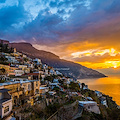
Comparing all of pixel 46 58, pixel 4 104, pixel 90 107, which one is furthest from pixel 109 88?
pixel 46 58

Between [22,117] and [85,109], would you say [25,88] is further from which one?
[85,109]

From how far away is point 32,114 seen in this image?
8.77 metres

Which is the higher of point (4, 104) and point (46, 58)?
point (46, 58)

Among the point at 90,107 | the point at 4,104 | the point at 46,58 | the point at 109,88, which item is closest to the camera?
the point at 4,104

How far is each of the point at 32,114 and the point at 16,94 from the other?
7.14 ft

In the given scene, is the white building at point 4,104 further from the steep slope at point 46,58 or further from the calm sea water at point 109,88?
the steep slope at point 46,58

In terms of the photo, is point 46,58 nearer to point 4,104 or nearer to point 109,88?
point 109,88

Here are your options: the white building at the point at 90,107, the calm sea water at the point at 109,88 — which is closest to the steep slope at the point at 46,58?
the calm sea water at the point at 109,88

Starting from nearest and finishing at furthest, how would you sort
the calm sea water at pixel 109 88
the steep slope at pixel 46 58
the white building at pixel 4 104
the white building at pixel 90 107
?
the white building at pixel 4 104, the white building at pixel 90 107, the calm sea water at pixel 109 88, the steep slope at pixel 46 58

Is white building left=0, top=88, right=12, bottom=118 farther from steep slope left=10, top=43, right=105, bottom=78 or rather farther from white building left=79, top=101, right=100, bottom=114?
steep slope left=10, top=43, right=105, bottom=78

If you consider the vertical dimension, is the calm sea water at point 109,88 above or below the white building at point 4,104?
below

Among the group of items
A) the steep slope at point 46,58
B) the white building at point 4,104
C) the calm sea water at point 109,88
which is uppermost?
the steep slope at point 46,58

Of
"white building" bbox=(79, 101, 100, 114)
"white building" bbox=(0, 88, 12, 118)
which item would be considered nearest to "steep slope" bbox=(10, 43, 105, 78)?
"white building" bbox=(79, 101, 100, 114)

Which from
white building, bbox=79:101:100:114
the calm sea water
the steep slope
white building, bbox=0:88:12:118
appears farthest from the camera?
the steep slope
